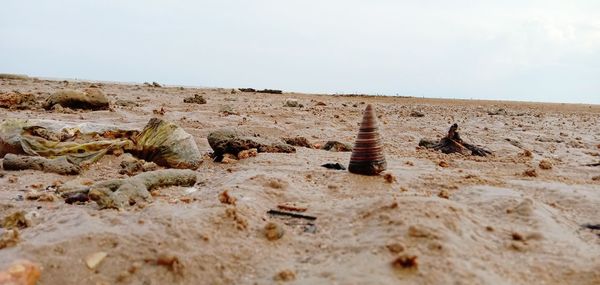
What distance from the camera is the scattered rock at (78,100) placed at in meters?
8.07

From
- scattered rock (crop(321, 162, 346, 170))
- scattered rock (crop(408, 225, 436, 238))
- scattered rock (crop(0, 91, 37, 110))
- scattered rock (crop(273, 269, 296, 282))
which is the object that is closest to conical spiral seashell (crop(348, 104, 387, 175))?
scattered rock (crop(321, 162, 346, 170))

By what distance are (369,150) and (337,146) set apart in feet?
5.52

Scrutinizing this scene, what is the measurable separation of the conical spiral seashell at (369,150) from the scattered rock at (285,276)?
186cm

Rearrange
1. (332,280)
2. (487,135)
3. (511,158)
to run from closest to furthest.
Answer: (332,280) → (511,158) → (487,135)

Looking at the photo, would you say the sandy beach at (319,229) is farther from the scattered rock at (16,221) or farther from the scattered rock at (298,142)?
the scattered rock at (298,142)

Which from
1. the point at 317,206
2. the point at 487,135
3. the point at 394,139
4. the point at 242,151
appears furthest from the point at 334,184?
the point at 487,135

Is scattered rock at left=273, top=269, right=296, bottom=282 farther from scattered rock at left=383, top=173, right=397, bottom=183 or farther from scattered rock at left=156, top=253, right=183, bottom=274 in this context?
scattered rock at left=383, top=173, right=397, bottom=183

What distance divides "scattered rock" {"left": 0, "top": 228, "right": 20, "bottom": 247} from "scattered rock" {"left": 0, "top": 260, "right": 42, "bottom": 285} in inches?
11.7

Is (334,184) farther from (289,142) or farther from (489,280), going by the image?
(289,142)

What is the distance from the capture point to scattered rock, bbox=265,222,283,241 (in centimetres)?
253

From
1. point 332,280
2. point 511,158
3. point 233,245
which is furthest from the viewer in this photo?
point 511,158

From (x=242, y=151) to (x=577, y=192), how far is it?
268 centimetres

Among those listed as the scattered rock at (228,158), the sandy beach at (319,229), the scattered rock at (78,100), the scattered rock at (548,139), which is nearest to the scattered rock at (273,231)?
the sandy beach at (319,229)

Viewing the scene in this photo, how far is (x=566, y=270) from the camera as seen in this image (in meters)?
2.24
